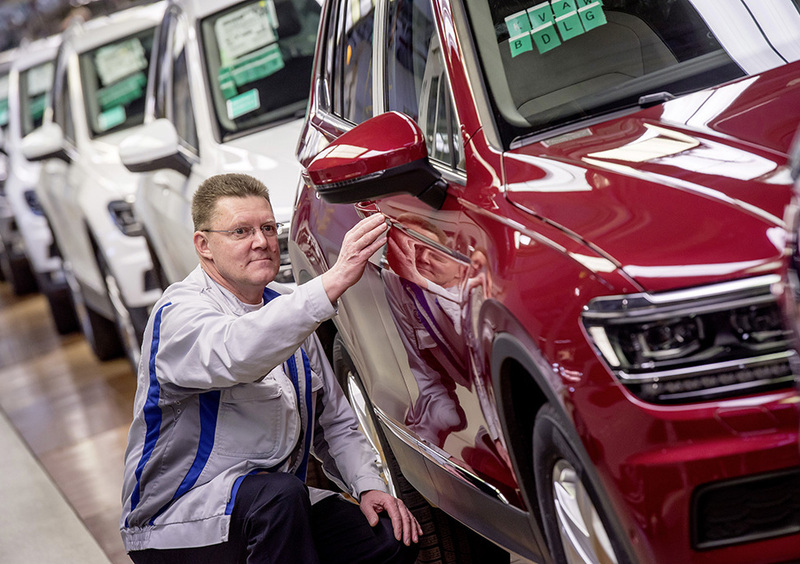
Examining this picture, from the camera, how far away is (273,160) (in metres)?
5.40

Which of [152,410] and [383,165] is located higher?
[383,165]

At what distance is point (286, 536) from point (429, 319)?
27.1 inches

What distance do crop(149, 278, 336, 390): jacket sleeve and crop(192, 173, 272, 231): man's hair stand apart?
328 millimetres

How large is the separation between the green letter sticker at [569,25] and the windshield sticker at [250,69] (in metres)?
3.18

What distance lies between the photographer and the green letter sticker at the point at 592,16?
310cm

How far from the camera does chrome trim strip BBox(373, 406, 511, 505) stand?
9.74ft

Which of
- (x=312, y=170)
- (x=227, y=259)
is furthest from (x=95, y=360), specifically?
(x=312, y=170)

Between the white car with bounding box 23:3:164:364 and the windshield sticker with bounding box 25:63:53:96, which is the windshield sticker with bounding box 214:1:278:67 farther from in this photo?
the windshield sticker with bounding box 25:63:53:96

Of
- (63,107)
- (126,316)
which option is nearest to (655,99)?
(126,316)

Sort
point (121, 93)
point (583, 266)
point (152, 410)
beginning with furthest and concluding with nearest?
point (121, 93) < point (152, 410) < point (583, 266)

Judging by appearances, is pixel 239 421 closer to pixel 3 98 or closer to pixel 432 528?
pixel 432 528

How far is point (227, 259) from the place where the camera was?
346cm

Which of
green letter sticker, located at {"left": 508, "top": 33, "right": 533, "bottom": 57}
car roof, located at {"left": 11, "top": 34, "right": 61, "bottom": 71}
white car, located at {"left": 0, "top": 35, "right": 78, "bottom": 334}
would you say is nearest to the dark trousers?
green letter sticker, located at {"left": 508, "top": 33, "right": 533, "bottom": 57}

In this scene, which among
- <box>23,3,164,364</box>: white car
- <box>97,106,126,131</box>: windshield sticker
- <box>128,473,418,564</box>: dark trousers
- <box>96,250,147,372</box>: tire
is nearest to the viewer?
<box>128,473,418,564</box>: dark trousers
